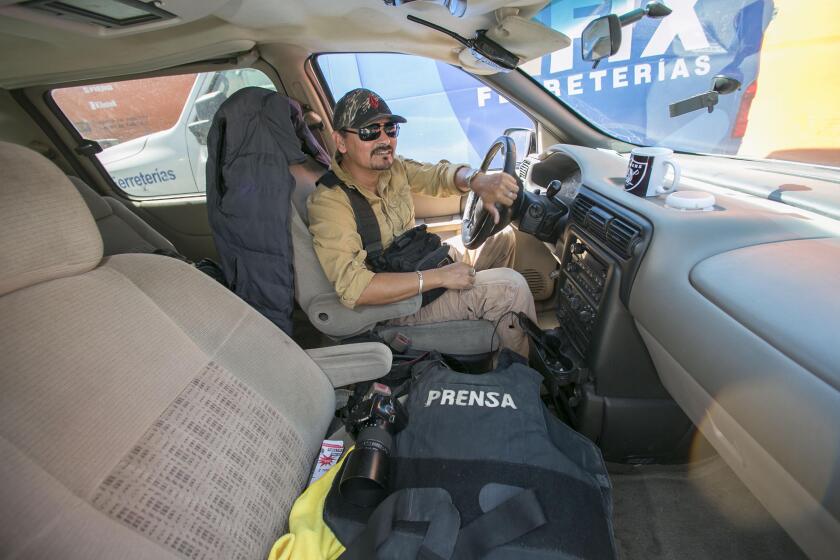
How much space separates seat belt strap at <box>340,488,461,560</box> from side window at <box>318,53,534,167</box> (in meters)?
2.56

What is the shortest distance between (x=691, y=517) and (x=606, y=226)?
961 millimetres

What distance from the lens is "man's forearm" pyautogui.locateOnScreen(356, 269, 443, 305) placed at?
145 cm

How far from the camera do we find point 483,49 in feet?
5.52

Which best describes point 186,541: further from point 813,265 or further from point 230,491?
point 813,265

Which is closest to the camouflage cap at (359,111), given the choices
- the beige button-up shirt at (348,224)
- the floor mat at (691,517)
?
the beige button-up shirt at (348,224)

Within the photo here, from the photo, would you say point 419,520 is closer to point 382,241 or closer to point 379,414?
point 379,414

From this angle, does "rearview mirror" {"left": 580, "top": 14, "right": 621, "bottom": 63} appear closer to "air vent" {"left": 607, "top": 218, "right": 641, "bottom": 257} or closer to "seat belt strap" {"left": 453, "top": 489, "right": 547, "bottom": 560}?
"air vent" {"left": 607, "top": 218, "right": 641, "bottom": 257}

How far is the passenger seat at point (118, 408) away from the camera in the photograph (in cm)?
61

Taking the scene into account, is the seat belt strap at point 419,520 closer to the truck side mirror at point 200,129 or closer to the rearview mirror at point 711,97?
the rearview mirror at point 711,97

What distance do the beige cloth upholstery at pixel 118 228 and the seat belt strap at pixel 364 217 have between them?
1.04 m

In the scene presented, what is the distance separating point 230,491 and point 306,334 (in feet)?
5.09

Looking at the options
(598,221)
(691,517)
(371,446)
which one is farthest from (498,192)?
(691,517)

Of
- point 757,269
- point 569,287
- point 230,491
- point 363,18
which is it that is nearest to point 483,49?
point 363,18

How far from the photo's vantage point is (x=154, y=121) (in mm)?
2555
